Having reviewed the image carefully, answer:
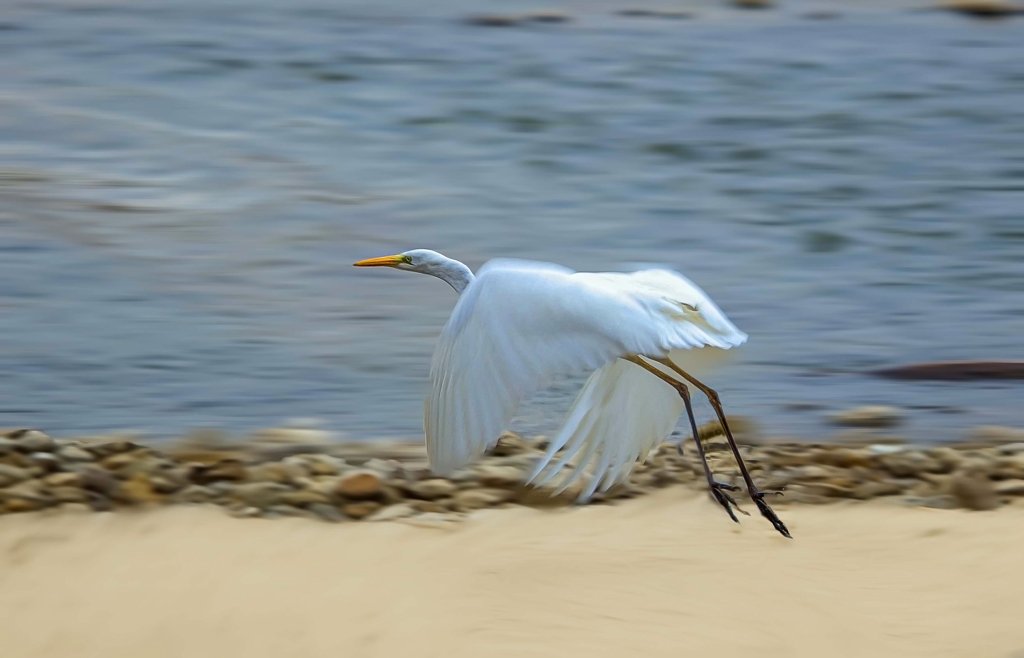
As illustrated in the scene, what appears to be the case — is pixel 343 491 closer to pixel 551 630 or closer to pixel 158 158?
pixel 551 630

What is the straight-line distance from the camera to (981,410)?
5562 millimetres

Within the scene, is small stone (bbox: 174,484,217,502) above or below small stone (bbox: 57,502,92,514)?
below

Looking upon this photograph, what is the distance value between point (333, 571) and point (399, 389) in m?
2.29

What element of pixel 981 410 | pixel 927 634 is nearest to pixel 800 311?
pixel 981 410

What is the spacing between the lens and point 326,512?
3.99m

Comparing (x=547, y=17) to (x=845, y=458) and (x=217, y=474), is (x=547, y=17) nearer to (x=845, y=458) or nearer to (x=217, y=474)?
(x=845, y=458)

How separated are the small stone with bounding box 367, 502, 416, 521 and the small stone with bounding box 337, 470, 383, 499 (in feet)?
0.25

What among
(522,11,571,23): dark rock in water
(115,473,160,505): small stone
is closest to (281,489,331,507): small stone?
(115,473,160,505): small stone

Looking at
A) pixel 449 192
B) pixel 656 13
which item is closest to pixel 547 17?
pixel 656 13

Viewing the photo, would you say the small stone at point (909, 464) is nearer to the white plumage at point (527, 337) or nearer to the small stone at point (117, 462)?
the white plumage at point (527, 337)

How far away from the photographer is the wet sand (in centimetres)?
307

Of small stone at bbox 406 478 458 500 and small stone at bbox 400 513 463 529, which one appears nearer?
small stone at bbox 400 513 463 529

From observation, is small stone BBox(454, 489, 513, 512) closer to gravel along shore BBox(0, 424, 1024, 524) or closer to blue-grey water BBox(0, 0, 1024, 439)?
gravel along shore BBox(0, 424, 1024, 524)

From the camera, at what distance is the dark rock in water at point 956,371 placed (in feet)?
19.6
